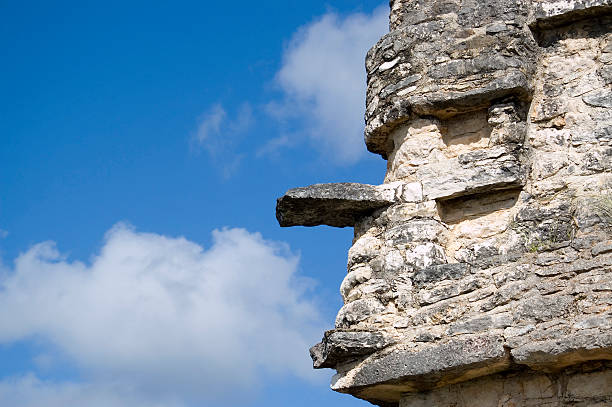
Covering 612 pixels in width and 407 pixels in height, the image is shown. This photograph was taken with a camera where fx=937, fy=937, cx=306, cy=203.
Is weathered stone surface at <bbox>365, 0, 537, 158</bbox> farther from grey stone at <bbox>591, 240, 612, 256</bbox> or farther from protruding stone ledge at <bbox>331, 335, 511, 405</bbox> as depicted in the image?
protruding stone ledge at <bbox>331, 335, 511, 405</bbox>

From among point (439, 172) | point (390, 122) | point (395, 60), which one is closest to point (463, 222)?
point (439, 172)

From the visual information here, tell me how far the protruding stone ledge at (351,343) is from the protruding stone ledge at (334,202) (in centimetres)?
111

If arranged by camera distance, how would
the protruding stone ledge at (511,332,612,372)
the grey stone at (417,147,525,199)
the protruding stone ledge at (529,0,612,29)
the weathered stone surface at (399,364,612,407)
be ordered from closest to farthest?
the protruding stone ledge at (511,332,612,372)
the weathered stone surface at (399,364,612,407)
the grey stone at (417,147,525,199)
the protruding stone ledge at (529,0,612,29)

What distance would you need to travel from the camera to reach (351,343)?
21.5 feet

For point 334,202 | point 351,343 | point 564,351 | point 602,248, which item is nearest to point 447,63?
point 334,202

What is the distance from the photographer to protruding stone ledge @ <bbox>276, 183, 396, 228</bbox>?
23.8 ft

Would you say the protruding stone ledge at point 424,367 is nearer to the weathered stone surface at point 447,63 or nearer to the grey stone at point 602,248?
the grey stone at point 602,248

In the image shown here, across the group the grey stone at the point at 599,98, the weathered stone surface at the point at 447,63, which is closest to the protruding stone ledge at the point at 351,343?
the weathered stone surface at the point at 447,63

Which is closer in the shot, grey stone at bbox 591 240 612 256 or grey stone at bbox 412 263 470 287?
grey stone at bbox 591 240 612 256

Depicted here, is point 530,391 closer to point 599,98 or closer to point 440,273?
point 440,273

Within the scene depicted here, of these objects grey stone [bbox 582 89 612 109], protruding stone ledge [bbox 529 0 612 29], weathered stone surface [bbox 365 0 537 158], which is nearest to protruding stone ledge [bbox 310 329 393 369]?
weathered stone surface [bbox 365 0 537 158]

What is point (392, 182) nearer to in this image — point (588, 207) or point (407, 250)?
point (407, 250)

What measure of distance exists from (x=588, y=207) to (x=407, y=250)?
1326 mm

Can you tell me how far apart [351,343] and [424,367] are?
0.57m
